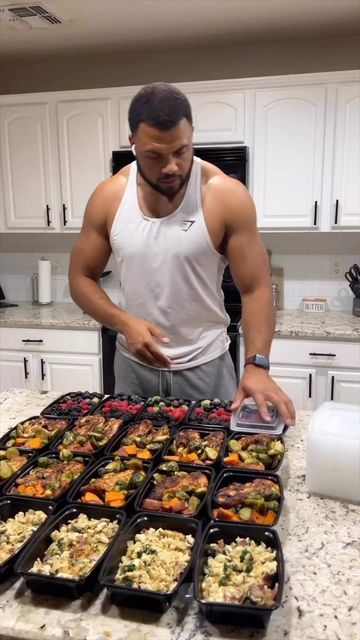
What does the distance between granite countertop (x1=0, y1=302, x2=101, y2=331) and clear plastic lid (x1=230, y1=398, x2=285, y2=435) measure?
186 cm

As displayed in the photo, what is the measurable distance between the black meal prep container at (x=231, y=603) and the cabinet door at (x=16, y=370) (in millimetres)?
2517

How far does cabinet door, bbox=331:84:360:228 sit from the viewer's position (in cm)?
286

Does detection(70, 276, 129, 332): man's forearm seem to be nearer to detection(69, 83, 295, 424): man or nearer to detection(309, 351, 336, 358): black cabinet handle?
detection(69, 83, 295, 424): man

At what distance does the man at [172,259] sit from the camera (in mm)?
1467

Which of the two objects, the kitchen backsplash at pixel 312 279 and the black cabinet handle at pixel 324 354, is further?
the kitchen backsplash at pixel 312 279

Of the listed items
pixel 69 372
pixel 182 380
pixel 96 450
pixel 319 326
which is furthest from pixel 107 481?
pixel 69 372

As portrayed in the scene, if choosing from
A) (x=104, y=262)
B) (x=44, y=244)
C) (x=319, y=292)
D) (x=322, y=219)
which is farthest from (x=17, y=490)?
(x=44, y=244)

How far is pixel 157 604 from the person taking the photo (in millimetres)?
811

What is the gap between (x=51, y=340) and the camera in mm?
3188

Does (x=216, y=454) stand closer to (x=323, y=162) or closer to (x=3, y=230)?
(x=323, y=162)

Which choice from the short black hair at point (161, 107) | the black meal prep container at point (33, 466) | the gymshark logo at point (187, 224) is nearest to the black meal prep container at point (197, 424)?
the black meal prep container at point (33, 466)

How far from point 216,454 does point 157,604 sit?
0.41 meters

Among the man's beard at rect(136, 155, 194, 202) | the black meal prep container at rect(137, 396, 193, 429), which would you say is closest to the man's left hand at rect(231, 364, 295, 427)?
the black meal prep container at rect(137, 396, 193, 429)

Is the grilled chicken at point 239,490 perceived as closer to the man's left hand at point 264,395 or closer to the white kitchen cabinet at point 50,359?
the man's left hand at point 264,395
